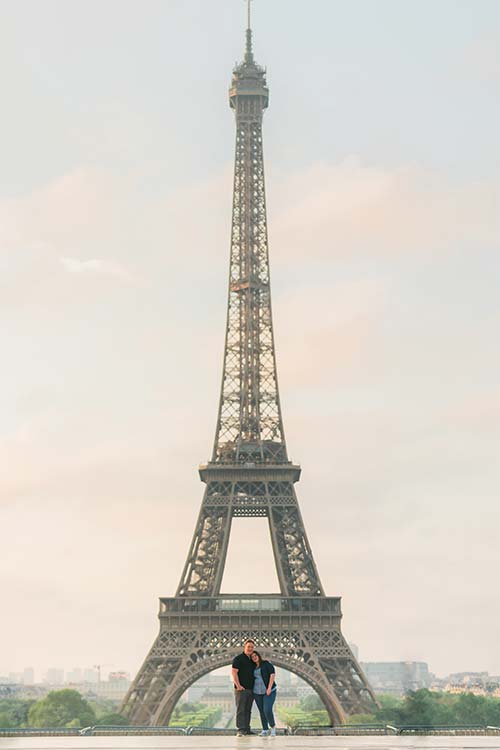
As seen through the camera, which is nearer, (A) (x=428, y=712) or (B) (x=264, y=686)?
(B) (x=264, y=686)

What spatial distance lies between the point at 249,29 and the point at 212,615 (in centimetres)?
5162

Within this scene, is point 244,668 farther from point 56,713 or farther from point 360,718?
point 56,713

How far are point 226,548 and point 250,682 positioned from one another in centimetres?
5793

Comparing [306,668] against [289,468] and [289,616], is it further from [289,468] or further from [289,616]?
[289,468]

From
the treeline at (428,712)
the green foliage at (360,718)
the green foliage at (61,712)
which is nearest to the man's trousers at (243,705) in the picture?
the treeline at (428,712)

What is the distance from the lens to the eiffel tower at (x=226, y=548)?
2995 inches

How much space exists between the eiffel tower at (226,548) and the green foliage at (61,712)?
13893 millimetres

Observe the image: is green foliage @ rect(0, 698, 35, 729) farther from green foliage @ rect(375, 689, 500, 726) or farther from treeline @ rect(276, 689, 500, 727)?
green foliage @ rect(375, 689, 500, 726)

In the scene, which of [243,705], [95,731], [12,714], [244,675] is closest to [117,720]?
[12,714]

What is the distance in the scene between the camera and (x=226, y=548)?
82312 mm

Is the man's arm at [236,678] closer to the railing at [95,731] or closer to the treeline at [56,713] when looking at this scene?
the railing at [95,731]

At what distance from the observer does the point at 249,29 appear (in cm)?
9881

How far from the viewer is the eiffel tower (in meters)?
76.1

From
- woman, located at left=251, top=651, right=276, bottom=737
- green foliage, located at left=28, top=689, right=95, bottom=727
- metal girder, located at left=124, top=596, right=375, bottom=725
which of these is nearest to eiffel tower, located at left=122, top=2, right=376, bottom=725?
metal girder, located at left=124, top=596, right=375, bottom=725
